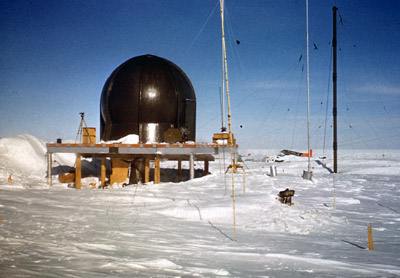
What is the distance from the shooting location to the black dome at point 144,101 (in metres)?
25.0

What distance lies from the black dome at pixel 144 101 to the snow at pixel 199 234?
31.7 feet

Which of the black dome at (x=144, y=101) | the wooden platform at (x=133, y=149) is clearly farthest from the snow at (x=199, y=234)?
the black dome at (x=144, y=101)

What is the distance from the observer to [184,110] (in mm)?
26625

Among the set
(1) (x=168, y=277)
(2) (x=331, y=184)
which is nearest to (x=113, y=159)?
(2) (x=331, y=184)

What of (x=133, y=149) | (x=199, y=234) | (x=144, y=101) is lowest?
(x=199, y=234)

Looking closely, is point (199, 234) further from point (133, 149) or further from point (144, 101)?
point (144, 101)

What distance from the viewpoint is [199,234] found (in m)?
8.49

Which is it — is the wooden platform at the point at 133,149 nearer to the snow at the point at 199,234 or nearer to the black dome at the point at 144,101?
the black dome at the point at 144,101

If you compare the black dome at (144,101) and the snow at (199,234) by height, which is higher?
the black dome at (144,101)

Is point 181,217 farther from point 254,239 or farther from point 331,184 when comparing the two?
point 331,184

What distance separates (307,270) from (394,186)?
1640cm

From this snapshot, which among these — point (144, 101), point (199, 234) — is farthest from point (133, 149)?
point (199, 234)

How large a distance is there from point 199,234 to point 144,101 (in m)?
17.7

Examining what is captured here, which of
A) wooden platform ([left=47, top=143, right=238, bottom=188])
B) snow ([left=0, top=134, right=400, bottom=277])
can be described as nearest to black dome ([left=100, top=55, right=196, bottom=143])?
Result: wooden platform ([left=47, top=143, right=238, bottom=188])
